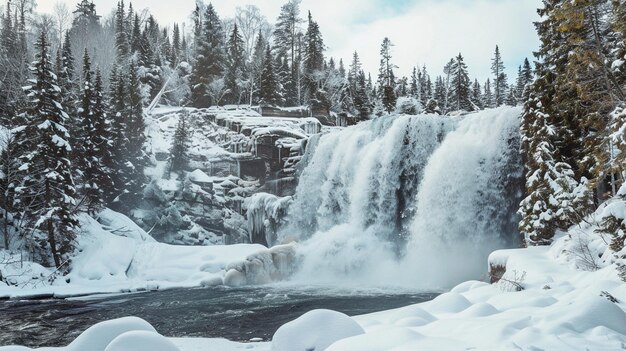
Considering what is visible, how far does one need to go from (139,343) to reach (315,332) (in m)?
2.38

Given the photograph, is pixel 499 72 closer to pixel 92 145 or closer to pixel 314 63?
pixel 314 63

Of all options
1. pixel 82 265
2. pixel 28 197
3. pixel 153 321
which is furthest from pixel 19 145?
pixel 153 321

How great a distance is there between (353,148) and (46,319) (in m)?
19.6

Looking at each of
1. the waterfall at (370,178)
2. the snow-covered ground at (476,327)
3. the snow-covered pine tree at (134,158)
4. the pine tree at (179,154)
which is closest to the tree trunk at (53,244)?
the snow-covered pine tree at (134,158)

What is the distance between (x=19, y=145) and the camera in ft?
78.3

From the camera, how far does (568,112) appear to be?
61.6ft

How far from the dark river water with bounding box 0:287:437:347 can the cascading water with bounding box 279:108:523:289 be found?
4.61m

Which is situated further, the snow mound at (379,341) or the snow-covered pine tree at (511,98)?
the snow-covered pine tree at (511,98)

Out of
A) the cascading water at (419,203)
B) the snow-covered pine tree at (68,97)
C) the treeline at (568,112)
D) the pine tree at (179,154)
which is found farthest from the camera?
the pine tree at (179,154)

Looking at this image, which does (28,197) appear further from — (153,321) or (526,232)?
(526,232)

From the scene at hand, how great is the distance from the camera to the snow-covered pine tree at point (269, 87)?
5134 cm

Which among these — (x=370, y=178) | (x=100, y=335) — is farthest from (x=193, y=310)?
(x=370, y=178)

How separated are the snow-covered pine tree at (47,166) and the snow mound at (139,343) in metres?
20.0

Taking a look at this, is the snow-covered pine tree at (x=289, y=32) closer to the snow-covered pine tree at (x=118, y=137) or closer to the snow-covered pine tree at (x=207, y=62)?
the snow-covered pine tree at (x=207, y=62)
